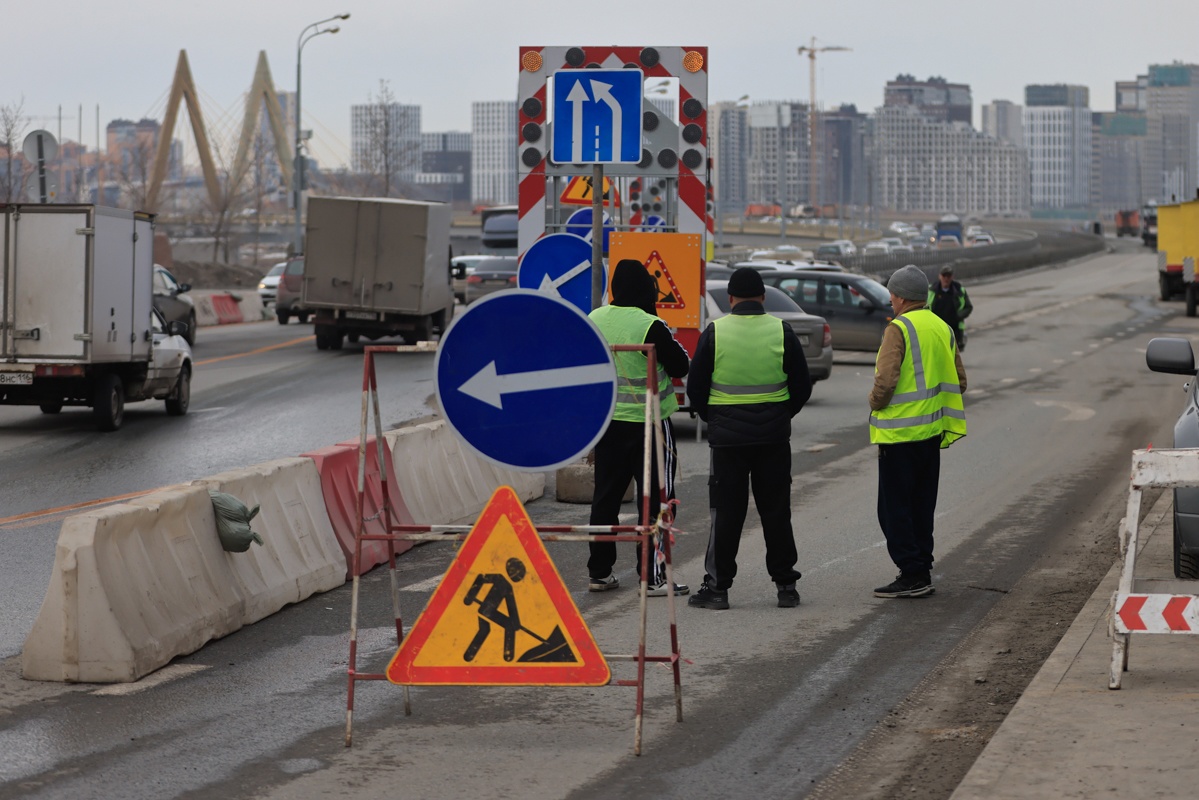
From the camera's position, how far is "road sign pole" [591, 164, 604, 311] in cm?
1040

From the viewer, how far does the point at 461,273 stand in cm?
3725

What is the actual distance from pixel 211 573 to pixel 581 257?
5298 mm

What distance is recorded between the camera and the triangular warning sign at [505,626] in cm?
611

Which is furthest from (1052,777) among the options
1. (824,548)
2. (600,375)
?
(824,548)

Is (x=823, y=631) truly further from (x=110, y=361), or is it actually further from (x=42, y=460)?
(x=110, y=361)

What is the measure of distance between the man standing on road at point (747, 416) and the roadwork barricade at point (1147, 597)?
2277mm

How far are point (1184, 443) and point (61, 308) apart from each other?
13647 mm

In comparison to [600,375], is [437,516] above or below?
below

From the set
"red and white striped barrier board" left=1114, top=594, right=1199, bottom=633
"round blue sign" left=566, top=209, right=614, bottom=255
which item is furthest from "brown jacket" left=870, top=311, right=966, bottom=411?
"round blue sign" left=566, top=209, right=614, bottom=255

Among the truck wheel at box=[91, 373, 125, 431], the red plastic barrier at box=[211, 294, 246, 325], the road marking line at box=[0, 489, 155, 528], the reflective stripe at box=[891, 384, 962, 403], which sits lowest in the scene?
the road marking line at box=[0, 489, 155, 528]

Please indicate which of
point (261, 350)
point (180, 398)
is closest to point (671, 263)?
point (180, 398)

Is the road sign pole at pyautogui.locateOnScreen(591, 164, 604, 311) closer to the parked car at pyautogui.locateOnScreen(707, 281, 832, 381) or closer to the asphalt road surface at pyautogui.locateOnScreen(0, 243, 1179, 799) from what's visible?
the asphalt road surface at pyautogui.locateOnScreen(0, 243, 1179, 799)

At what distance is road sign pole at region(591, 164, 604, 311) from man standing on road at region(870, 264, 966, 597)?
6.57ft

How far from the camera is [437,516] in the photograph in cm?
1173
